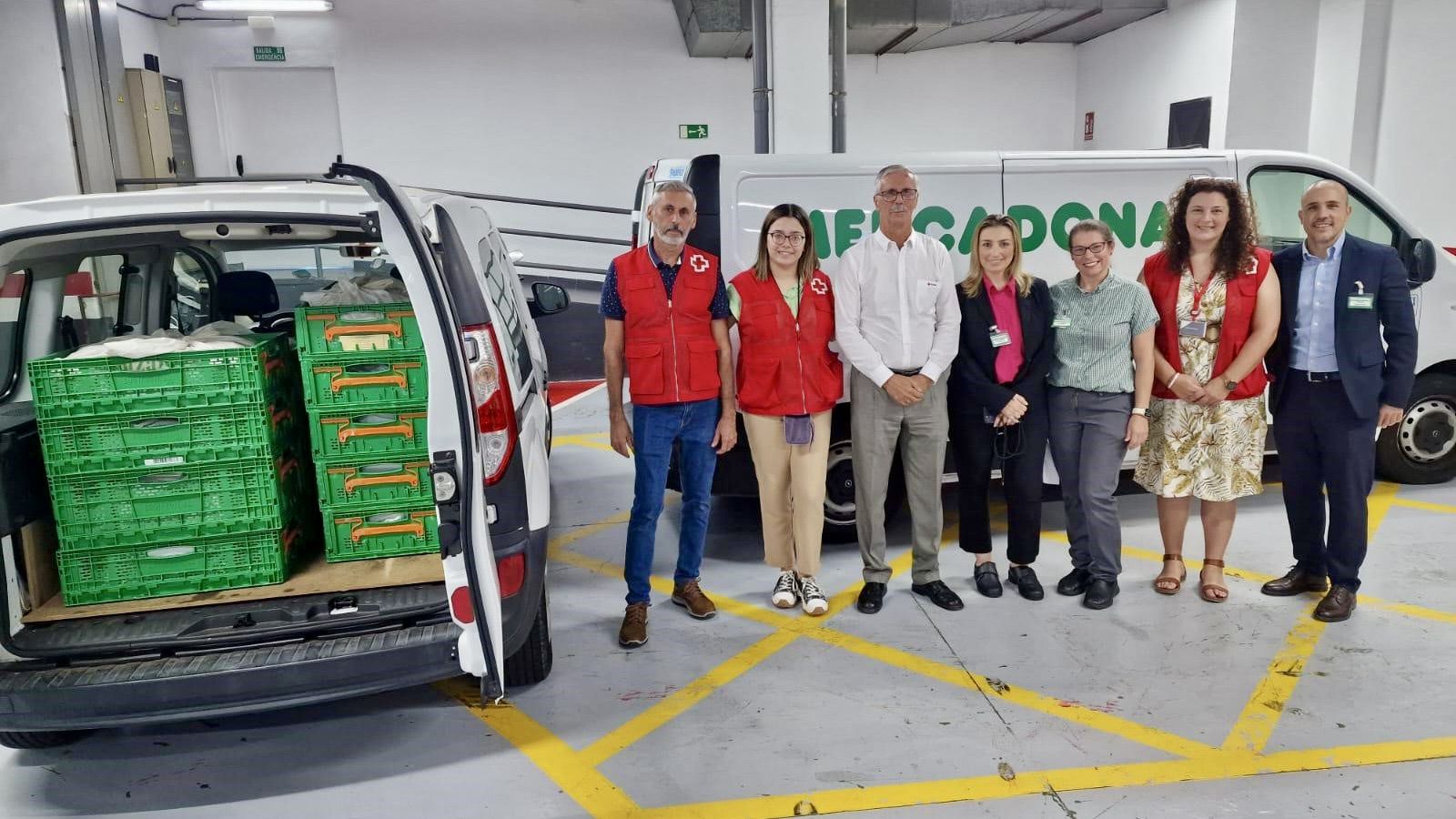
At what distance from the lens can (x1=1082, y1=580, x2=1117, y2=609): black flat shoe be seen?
12.6 ft

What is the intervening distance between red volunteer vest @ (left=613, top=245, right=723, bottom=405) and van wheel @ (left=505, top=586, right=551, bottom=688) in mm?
895

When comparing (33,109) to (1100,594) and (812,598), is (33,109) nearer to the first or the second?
(812,598)

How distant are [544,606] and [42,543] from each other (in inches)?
61.4

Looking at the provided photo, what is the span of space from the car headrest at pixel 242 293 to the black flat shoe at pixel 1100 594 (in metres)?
3.83

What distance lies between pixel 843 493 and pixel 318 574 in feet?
7.92

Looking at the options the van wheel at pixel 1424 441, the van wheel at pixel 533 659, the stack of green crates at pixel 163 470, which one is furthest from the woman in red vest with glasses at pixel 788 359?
the van wheel at pixel 1424 441

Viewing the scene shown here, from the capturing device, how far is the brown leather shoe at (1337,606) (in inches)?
145

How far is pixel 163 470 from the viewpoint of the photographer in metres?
2.80

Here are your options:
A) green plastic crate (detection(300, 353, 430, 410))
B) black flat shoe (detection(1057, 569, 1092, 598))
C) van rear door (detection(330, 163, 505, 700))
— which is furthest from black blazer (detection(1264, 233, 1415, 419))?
green plastic crate (detection(300, 353, 430, 410))

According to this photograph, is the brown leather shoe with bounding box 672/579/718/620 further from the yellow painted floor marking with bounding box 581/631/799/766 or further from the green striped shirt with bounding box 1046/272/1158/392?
the green striped shirt with bounding box 1046/272/1158/392

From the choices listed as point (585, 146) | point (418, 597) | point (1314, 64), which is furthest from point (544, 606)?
point (1314, 64)

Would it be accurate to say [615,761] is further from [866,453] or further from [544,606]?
[866,453]

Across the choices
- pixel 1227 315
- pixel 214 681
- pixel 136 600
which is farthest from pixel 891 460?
pixel 136 600

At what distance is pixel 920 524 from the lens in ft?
12.7
